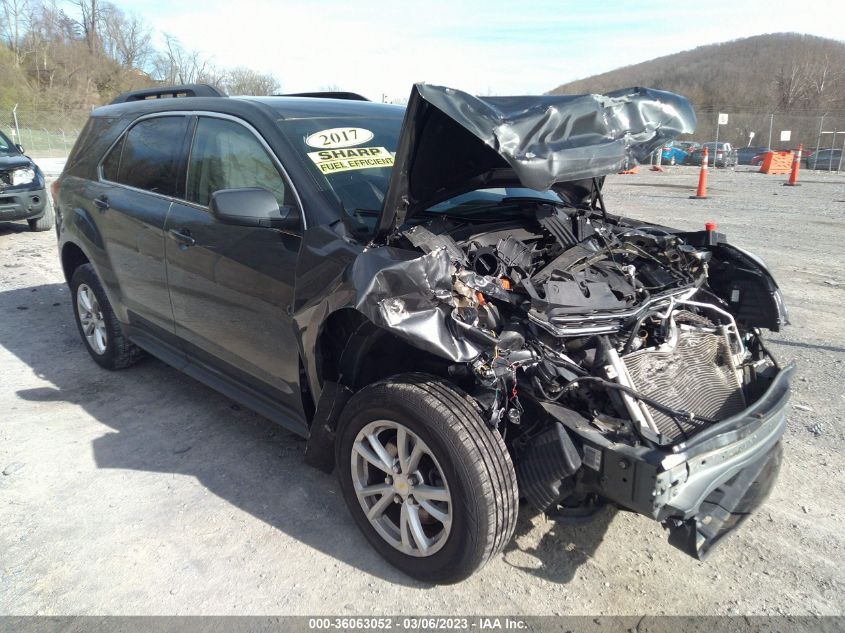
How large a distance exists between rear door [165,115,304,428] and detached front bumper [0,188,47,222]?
854cm

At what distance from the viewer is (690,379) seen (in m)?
2.85

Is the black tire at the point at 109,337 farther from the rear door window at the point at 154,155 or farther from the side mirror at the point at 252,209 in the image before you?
the side mirror at the point at 252,209

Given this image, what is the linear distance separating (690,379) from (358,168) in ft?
6.42

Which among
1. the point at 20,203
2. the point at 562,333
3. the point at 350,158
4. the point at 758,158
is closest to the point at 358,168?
the point at 350,158

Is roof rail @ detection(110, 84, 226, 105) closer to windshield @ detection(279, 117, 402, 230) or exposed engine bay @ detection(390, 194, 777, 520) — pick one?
windshield @ detection(279, 117, 402, 230)

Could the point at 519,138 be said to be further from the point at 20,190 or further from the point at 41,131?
the point at 41,131

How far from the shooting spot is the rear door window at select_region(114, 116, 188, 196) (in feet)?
13.2

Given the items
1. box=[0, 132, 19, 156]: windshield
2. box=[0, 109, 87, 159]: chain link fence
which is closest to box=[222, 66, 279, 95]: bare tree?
box=[0, 109, 87, 159]: chain link fence

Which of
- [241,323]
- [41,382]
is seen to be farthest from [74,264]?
[241,323]

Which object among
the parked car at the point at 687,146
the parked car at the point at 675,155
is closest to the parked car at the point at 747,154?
the parked car at the point at 687,146

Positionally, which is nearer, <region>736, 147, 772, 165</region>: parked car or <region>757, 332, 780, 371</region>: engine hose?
<region>757, 332, 780, 371</region>: engine hose

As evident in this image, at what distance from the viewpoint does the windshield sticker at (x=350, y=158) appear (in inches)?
130

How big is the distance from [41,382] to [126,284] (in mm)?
1232

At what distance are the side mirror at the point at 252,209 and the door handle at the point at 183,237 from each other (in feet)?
2.18
